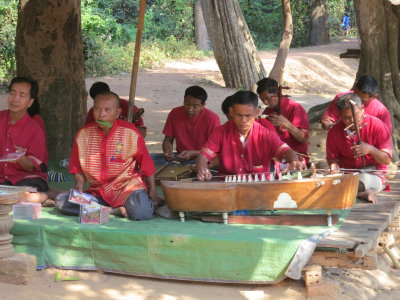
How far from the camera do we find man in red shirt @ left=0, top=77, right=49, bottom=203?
5.78m

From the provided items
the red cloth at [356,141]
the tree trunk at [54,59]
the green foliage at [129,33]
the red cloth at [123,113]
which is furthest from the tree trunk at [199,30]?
the red cloth at [356,141]

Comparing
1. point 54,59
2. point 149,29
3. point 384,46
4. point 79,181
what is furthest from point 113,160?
point 149,29

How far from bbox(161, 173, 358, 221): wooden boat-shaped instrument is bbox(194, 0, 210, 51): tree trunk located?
807 inches

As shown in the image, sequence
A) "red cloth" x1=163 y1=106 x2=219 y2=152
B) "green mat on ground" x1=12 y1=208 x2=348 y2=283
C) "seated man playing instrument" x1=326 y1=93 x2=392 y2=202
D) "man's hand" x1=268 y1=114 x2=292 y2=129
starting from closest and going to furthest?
"green mat on ground" x1=12 y1=208 x2=348 y2=283, "seated man playing instrument" x1=326 y1=93 x2=392 y2=202, "man's hand" x1=268 y1=114 x2=292 y2=129, "red cloth" x1=163 y1=106 x2=219 y2=152

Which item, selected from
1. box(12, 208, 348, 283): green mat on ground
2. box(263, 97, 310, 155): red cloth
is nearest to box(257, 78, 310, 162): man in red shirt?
box(263, 97, 310, 155): red cloth

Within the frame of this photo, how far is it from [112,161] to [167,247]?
977 mm

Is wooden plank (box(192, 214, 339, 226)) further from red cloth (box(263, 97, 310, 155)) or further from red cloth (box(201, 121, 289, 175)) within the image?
red cloth (box(263, 97, 310, 155))

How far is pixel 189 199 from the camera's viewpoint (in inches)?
196

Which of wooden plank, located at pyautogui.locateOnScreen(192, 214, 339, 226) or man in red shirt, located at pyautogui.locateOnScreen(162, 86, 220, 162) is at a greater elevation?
man in red shirt, located at pyautogui.locateOnScreen(162, 86, 220, 162)

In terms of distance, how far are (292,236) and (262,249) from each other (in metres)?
0.26

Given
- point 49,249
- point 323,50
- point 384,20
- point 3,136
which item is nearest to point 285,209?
point 49,249

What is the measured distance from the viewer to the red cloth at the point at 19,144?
228 inches

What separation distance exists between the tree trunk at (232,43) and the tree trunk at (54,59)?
8.81 meters

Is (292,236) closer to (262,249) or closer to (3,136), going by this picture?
(262,249)
